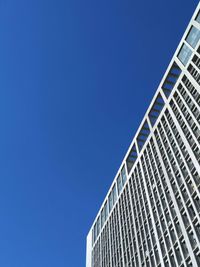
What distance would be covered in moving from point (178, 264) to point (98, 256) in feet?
122

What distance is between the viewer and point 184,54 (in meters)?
51.8

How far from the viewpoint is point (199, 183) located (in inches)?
1593

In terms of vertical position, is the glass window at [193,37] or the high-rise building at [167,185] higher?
the glass window at [193,37]

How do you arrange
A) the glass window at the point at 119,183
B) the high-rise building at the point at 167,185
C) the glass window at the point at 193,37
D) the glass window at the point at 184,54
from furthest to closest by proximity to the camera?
the glass window at the point at 119,183, the glass window at the point at 184,54, the glass window at the point at 193,37, the high-rise building at the point at 167,185

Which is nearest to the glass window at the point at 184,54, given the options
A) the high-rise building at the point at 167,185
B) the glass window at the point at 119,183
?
the high-rise building at the point at 167,185

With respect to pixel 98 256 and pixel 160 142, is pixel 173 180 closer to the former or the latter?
pixel 160 142

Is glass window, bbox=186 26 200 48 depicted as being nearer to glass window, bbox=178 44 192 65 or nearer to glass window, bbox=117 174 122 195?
glass window, bbox=178 44 192 65

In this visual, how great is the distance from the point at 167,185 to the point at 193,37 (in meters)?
25.2

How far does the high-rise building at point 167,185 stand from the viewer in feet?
136

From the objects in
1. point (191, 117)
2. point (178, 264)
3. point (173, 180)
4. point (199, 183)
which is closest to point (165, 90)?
point (191, 117)

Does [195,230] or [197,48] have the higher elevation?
[197,48]

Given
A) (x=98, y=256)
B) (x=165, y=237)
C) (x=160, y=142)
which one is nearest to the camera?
(x=165, y=237)

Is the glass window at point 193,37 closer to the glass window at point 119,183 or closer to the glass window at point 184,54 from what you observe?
the glass window at point 184,54

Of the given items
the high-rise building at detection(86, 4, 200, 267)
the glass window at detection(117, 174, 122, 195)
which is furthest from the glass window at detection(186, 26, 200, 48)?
the glass window at detection(117, 174, 122, 195)
